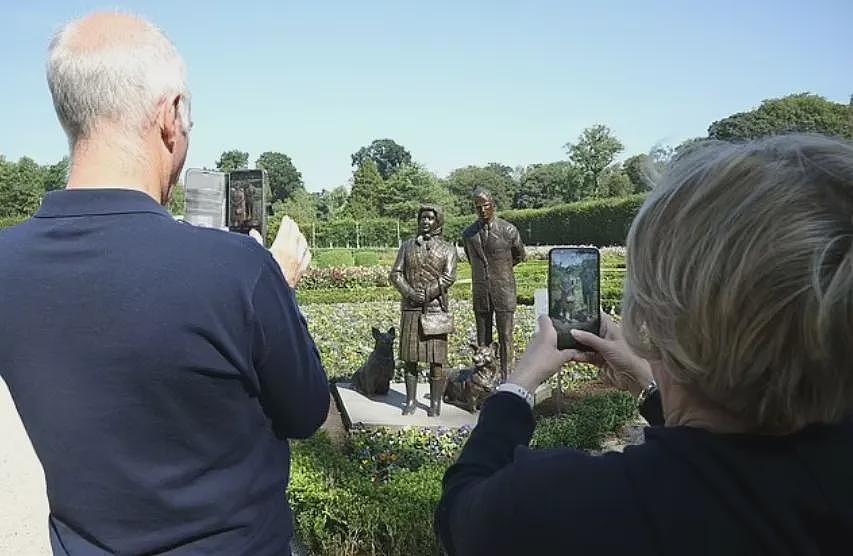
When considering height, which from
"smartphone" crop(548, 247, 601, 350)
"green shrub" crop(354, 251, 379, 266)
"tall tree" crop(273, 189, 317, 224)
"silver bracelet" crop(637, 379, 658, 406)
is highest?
"tall tree" crop(273, 189, 317, 224)

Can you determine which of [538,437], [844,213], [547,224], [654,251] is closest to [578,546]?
[654,251]

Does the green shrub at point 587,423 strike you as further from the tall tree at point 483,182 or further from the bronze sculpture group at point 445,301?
the tall tree at point 483,182

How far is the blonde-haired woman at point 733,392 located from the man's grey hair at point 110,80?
99cm

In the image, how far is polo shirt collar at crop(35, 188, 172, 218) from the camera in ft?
4.58

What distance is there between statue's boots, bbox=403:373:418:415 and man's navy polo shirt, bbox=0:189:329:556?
5.40 meters

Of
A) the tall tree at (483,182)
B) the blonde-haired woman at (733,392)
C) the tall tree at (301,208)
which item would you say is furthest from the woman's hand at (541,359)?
the tall tree at (483,182)

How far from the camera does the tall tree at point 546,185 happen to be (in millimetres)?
61688

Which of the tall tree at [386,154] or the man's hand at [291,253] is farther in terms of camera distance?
the tall tree at [386,154]

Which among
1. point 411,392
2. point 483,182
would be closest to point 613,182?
point 483,182

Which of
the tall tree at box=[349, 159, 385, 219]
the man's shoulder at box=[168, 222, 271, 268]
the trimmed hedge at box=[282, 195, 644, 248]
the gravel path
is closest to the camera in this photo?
the man's shoulder at box=[168, 222, 271, 268]

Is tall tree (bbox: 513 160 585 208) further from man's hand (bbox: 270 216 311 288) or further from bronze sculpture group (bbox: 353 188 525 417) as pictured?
man's hand (bbox: 270 216 311 288)

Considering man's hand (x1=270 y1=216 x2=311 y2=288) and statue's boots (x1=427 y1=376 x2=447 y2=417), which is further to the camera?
statue's boots (x1=427 y1=376 x2=447 y2=417)

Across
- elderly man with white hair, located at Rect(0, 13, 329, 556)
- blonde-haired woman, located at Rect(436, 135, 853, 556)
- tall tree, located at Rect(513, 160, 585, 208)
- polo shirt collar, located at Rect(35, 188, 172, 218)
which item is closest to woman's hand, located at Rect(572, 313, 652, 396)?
blonde-haired woman, located at Rect(436, 135, 853, 556)

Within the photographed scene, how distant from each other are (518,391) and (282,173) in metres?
89.7
